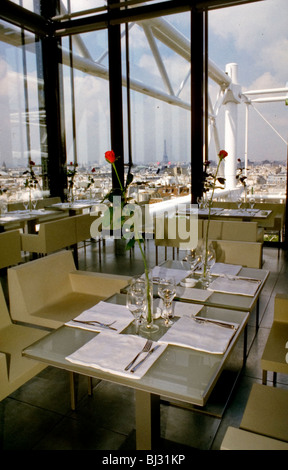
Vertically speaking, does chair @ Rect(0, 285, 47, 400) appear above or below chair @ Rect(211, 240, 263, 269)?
below

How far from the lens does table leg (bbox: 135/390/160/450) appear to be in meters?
1.66

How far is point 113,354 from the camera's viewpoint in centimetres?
163

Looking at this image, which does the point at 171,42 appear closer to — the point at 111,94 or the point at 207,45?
the point at 207,45

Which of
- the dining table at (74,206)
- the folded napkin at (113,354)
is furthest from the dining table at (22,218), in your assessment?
the folded napkin at (113,354)

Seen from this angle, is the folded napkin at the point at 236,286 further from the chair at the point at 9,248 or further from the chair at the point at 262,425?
the chair at the point at 9,248

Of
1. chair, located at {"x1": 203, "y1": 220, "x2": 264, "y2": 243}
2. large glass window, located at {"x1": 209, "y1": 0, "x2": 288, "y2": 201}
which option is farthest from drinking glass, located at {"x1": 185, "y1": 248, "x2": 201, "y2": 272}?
large glass window, located at {"x1": 209, "y1": 0, "x2": 288, "y2": 201}

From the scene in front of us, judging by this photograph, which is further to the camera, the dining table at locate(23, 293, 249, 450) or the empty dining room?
the empty dining room

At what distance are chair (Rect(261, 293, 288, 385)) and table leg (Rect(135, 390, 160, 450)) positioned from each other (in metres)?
0.72

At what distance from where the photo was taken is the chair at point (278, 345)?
2.19m

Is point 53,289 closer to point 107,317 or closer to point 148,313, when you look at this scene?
point 107,317

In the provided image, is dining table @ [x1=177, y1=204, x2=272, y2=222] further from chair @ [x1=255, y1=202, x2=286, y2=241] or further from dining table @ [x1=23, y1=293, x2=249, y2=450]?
dining table @ [x1=23, y1=293, x2=249, y2=450]

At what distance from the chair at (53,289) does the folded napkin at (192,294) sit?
1.94 feet

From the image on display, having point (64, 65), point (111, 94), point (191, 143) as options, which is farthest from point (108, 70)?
point (191, 143)

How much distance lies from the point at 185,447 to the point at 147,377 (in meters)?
0.85
